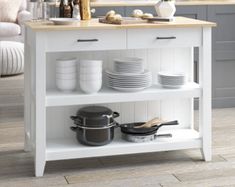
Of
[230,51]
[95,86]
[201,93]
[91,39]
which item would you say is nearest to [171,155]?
[201,93]

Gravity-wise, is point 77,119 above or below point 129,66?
below

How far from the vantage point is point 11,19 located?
784 centimetres

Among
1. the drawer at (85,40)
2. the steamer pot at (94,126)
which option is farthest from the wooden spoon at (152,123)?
the drawer at (85,40)

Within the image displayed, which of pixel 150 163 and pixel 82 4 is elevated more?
pixel 82 4

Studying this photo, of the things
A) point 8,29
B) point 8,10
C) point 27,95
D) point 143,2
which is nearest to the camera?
point 27,95

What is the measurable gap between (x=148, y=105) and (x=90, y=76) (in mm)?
575

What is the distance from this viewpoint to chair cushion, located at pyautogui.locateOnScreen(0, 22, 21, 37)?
24.9 ft

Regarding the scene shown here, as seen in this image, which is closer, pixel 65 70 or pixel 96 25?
pixel 96 25

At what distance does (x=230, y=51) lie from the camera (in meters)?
5.17

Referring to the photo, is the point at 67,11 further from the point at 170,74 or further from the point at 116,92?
the point at 170,74

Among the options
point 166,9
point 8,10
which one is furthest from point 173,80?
point 8,10

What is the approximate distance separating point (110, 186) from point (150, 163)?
1.57 ft

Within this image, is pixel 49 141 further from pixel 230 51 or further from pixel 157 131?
pixel 230 51

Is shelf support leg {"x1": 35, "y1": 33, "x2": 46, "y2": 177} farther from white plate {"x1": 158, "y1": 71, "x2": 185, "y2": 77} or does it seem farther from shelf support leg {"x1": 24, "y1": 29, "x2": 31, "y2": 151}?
white plate {"x1": 158, "y1": 71, "x2": 185, "y2": 77}
